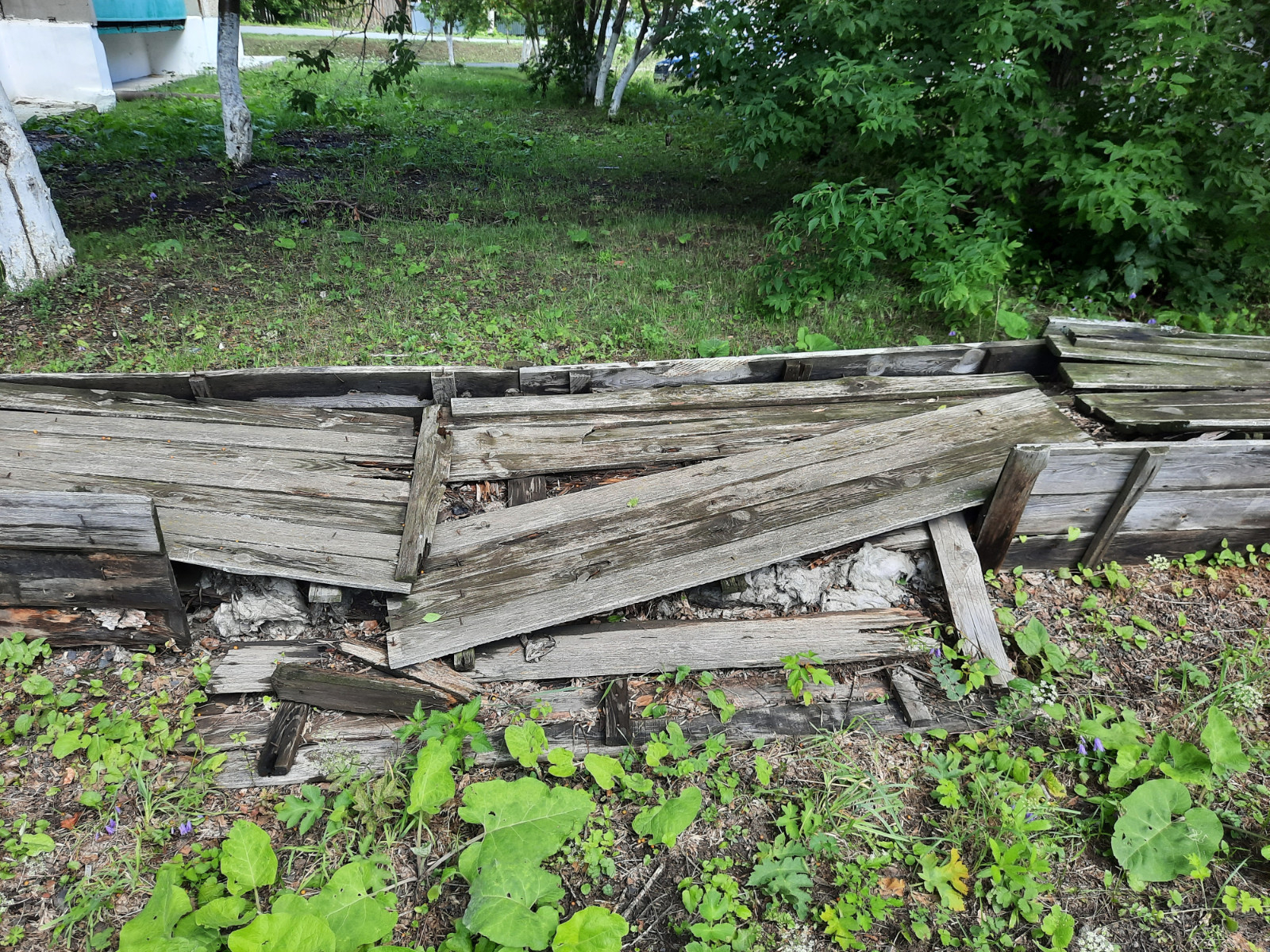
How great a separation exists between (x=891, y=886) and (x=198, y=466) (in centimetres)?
359

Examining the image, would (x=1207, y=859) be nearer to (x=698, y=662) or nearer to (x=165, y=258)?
(x=698, y=662)

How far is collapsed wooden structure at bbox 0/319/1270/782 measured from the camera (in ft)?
10.2

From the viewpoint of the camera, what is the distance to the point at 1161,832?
8.55 feet

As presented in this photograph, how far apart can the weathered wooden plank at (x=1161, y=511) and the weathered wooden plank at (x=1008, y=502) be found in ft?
0.41

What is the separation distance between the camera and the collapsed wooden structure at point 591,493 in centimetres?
310

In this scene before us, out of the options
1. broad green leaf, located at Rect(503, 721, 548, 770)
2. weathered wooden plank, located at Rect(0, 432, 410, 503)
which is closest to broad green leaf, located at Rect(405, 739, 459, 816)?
broad green leaf, located at Rect(503, 721, 548, 770)

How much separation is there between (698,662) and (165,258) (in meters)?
5.54

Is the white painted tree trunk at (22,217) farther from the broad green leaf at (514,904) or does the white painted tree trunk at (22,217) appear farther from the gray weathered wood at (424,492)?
the broad green leaf at (514,904)

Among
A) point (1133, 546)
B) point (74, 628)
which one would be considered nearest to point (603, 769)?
point (74, 628)

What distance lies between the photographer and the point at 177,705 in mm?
3021

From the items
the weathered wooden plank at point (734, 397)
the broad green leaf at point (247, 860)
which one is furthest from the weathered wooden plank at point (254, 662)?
the weathered wooden plank at point (734, 397)

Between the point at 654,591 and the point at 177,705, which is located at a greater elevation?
the point at 654,591

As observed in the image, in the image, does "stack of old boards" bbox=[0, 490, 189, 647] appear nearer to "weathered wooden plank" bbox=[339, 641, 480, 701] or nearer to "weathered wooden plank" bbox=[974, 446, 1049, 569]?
"weathered wooden plank" bbox=[339, 641, 480, 701]

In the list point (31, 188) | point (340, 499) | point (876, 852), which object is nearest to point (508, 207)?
point (31, 188)
